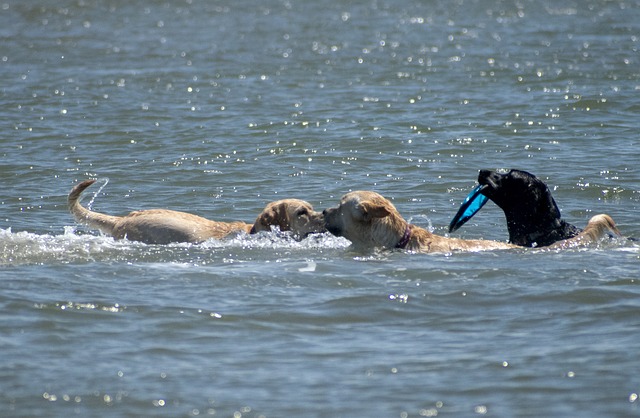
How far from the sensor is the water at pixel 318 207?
624cm

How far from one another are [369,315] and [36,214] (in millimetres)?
5198

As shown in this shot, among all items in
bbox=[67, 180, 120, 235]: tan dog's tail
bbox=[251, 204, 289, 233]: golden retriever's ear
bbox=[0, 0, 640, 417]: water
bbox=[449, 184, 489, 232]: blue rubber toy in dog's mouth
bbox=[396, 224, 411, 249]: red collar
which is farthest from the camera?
bbox=[67, 180, 120, 235]: tan dog's tail

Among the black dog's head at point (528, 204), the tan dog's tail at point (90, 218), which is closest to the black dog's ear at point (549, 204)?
the black dog's head at point (528, 204)

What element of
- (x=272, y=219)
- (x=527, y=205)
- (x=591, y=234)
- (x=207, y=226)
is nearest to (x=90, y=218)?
(x=207, y=226)

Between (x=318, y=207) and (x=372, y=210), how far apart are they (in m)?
2.21

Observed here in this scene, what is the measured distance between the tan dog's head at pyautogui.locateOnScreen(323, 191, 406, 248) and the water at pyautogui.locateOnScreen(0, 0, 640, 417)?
0.24m

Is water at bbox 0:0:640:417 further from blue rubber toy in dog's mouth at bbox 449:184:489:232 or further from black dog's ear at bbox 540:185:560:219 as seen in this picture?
black dog's ear at bbox 540:185:560:219

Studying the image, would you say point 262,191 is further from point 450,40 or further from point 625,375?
point 450,40

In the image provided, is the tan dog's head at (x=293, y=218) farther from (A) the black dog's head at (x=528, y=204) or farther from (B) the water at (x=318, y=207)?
(A) the black dog's head at (x=528, y=204)

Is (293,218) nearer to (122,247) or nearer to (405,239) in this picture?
(405,239)

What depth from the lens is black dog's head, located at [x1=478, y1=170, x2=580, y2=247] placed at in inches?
393

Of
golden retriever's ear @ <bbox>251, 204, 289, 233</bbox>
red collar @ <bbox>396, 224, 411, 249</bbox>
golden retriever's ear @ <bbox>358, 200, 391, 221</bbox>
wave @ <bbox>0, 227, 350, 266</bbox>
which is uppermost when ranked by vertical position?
golden retriever's ear @ <bbox>358, 200, 391, 221</bbox>

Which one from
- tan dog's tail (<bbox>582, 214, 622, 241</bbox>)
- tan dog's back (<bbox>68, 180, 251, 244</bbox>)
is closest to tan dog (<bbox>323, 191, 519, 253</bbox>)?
tan dog's tail (<bbox>582, 214, 622, 241</bbox>)

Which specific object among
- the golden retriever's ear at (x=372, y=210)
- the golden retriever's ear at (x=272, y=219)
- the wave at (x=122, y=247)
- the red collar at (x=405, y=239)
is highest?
the golden retriever's ear at (x=372, y=210)
